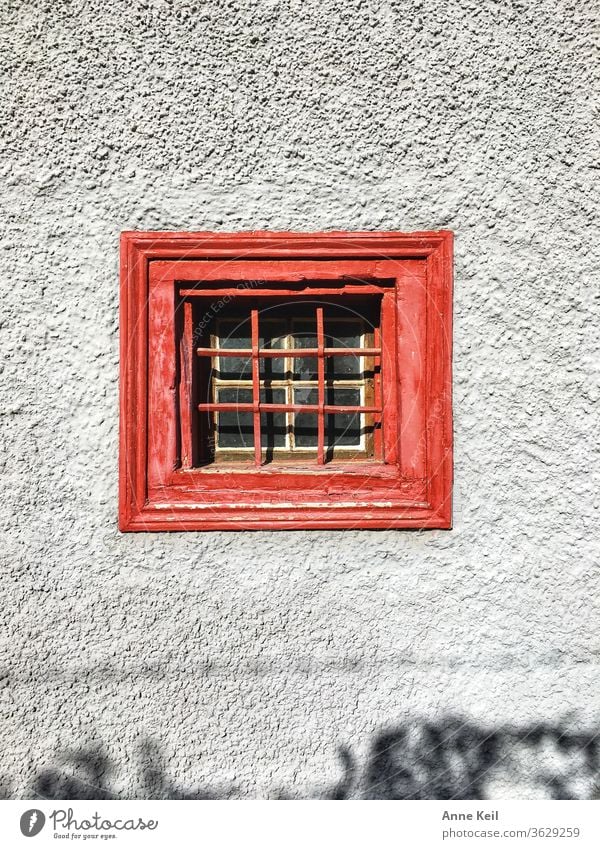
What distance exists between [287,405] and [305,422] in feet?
0.40

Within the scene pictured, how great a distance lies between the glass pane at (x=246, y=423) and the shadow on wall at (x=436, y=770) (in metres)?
1.10

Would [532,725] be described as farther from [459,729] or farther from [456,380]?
[456,380]

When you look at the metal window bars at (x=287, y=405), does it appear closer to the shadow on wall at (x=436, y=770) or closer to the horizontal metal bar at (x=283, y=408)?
the horizontal metal bar at (x=283, y=408)

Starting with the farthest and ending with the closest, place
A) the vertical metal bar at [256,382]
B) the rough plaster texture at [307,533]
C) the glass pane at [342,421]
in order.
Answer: the glass pane at [342,421] < the vertical metal bar at [256,382] < the rough plaster texture at [307,533]

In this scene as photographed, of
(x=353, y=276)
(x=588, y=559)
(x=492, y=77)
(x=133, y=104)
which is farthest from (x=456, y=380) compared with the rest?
(x=133, y=104)

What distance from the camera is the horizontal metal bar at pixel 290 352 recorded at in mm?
2068

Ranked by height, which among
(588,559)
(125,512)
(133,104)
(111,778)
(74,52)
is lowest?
(111,778)

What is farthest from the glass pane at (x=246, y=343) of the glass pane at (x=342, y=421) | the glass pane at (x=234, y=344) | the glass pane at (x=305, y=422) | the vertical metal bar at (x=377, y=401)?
the vertical metal bar at (x=377, y=401)

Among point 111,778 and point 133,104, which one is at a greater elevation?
point 133,104

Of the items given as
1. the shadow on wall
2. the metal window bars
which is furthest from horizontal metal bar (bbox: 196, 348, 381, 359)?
the shadow on wall

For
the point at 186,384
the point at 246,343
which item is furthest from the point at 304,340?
the point at 186,384

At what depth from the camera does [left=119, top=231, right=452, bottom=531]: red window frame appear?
6.51ft

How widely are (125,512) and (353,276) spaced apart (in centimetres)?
112

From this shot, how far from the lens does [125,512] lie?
6.58 feet
